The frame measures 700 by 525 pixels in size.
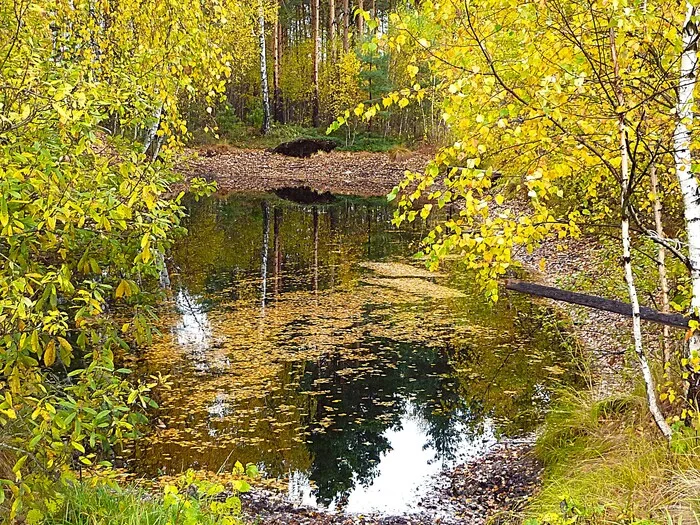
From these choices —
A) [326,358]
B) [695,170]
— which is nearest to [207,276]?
[326,358]

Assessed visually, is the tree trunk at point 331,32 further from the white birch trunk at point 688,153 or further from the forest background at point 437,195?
the white birch trunk at point 688,153

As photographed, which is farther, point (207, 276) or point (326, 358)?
point (207, 276)

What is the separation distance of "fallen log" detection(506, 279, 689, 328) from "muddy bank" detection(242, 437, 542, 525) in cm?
152

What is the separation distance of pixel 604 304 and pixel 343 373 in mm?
4367

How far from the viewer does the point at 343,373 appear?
8.24 metres

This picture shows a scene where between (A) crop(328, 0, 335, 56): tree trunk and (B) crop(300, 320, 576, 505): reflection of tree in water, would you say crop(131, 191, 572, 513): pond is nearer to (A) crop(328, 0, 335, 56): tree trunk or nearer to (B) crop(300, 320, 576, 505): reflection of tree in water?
(B) crop(300, 320, 576, 505): reflection of tree in water

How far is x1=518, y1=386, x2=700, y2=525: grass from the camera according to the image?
3.59 meters

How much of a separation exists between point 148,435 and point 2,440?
3.69 metres

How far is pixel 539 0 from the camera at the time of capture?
3.32m

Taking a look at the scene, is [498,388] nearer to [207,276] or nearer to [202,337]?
[202,337]

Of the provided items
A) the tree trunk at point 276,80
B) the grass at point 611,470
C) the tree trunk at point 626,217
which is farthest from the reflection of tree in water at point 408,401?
the tree trunk at point 276,80

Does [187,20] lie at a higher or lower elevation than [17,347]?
higher

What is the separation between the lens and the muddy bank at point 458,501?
5.12m

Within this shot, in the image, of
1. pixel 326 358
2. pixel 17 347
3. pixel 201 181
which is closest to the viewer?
pixel 17 347
